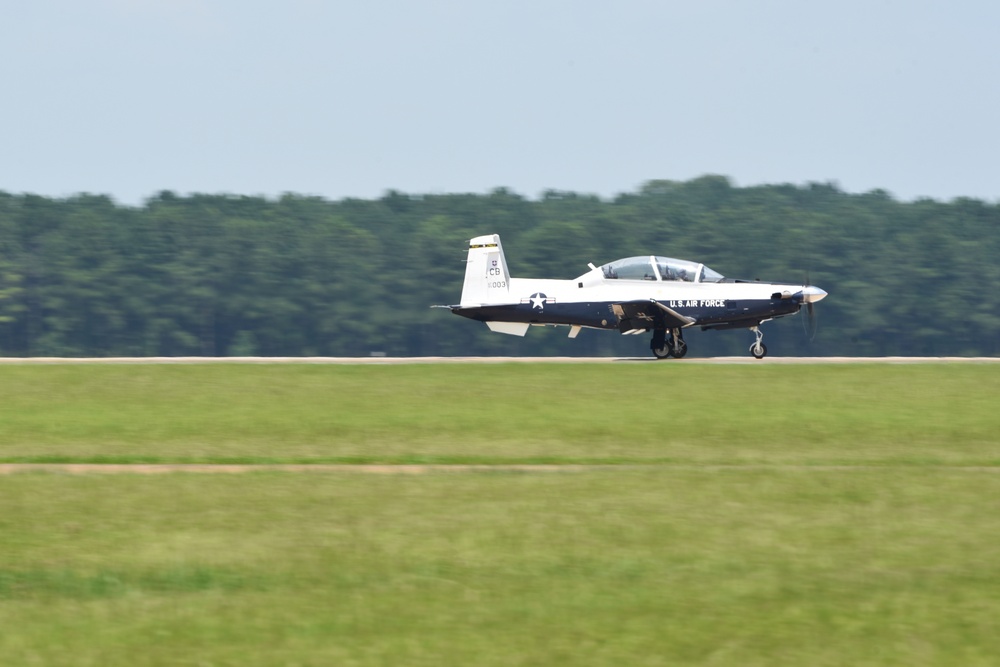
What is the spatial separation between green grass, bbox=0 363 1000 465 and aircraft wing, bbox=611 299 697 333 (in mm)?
4274

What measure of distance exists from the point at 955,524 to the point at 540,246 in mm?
97823

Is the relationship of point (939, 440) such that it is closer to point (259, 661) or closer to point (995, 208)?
point (259, 661)

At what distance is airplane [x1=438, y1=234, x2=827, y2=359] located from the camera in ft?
123

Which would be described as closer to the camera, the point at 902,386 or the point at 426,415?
the point at 426,415

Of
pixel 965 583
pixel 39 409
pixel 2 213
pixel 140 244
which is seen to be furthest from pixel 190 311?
pixel 965 583

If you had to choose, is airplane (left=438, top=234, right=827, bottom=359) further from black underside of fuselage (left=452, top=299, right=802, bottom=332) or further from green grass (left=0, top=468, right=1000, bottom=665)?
green grass (left=0, top=468, right=1000, bottom=665)

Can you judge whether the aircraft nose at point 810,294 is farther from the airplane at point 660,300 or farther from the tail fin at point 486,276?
the tail fin at point 486,276

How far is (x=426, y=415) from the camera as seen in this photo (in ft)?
79.5

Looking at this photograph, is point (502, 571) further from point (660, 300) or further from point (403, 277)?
point (403, 277)

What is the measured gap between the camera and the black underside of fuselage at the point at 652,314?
37344 mm

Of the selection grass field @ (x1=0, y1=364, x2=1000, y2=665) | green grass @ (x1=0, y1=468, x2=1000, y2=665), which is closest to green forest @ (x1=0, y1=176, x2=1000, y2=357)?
grass field @ (x1=0, y1=364, x2=1000, y2=665)

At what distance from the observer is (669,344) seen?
127 ft

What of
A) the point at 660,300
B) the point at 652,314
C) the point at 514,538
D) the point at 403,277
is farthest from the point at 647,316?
the point at 403,277

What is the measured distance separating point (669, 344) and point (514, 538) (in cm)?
2558
